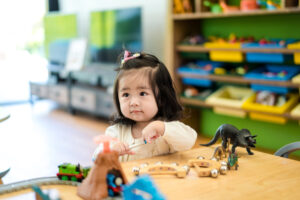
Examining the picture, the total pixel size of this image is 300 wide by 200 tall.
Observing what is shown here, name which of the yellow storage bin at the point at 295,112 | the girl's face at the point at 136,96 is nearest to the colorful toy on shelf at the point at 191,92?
the yellow storage bin at the point at 295,112

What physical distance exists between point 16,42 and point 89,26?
165 cm

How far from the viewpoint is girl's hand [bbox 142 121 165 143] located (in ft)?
3.39

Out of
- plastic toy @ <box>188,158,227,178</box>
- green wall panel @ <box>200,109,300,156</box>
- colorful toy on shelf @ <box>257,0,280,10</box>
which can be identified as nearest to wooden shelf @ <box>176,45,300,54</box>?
colorful toy on shelf @ <box>257,0,280,10</box>

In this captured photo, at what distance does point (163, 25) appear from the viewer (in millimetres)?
4223

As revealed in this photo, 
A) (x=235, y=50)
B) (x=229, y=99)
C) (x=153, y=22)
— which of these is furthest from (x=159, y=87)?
(x=153, y=22)

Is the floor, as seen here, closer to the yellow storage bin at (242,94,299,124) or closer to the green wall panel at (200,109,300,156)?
the green wall panel at (200,109,300,156)

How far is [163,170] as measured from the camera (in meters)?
0.93

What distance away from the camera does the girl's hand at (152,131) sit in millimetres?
1034

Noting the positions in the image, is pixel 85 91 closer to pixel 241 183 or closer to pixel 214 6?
pixel 214 6

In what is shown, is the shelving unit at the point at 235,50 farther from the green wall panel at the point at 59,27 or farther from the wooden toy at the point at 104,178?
the wooden toy at the point at 104,178

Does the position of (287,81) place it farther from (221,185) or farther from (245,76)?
(221,185)

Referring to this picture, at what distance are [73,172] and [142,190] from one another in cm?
25

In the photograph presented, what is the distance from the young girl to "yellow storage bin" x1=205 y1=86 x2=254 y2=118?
2.03m

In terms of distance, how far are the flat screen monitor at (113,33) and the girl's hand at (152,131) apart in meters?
3.24
